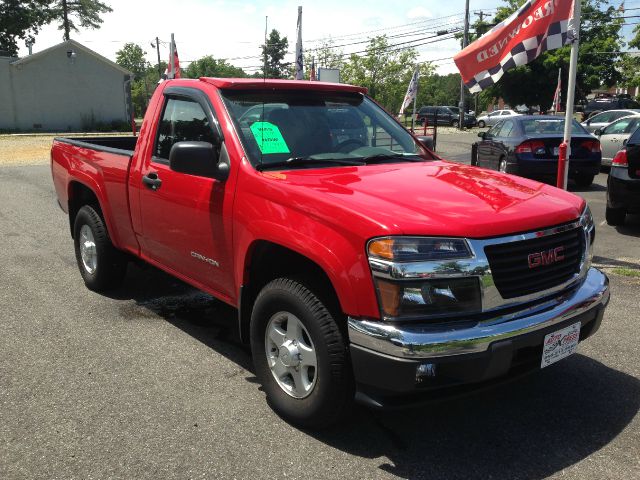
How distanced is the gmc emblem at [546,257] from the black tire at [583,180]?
9.61 meters

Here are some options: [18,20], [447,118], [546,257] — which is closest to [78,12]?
[18,20]

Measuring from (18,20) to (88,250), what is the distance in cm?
5292

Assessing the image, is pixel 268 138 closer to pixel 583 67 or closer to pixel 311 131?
pixel 311 131

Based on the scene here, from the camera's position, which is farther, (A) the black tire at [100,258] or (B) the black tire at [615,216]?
(B) the black tire at [615,216]

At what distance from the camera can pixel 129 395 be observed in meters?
3.51

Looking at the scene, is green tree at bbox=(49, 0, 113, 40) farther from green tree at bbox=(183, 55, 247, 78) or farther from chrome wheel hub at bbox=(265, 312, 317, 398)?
chrome wheel hub at bbox=(265, 312, 317, 398)

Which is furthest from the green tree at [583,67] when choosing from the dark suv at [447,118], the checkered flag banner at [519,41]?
the checkered flag banner at [519,41]

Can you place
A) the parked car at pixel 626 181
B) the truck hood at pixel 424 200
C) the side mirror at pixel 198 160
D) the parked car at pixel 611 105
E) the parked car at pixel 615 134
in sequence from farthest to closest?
1. the parked car at pixel 611 105
2. the parked car at pixel 615 134
3. the parked car at pixel 626 181
4. the side mirror at pixel 198 160
5. the truck hood at pixel 424 200

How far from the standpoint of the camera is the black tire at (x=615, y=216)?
26.3 ft

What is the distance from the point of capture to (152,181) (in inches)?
163

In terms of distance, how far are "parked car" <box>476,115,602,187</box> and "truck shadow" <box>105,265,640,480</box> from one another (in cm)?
784

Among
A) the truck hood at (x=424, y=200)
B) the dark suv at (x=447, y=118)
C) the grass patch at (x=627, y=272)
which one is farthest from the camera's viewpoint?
the dark suv at (x=447, y=118)

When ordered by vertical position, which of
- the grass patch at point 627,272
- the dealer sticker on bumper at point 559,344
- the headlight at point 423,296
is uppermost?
the headlight at point 423,296

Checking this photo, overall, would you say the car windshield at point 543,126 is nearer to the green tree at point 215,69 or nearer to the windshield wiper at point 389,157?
the green tree at point 215,69
